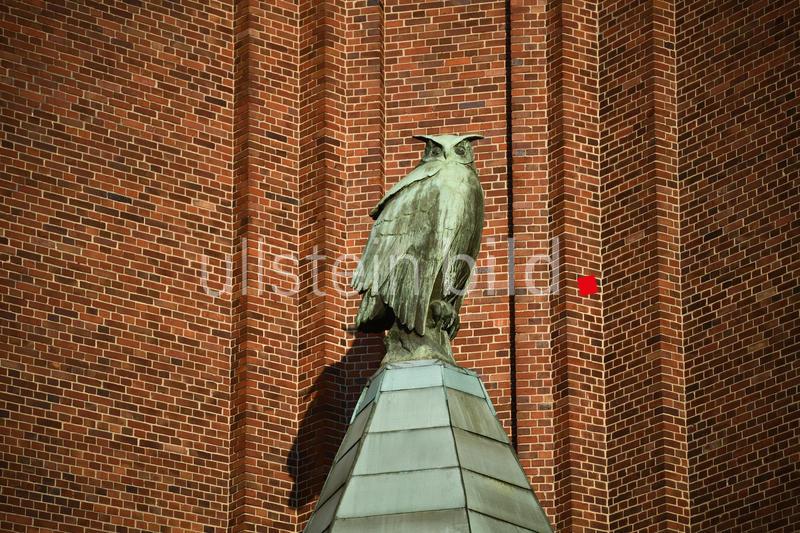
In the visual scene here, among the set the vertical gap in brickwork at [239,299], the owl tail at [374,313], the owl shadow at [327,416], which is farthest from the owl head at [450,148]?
the vertical gap in brickwork at [239,299]

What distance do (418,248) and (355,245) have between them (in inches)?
169

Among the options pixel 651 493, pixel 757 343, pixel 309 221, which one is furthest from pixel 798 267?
pixel 309 221

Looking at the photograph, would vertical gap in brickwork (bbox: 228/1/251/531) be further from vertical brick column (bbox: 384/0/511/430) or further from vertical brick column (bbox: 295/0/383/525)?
vertical brick column (bbox: 384/0/511/430)

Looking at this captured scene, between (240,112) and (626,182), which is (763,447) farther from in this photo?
(240,112)

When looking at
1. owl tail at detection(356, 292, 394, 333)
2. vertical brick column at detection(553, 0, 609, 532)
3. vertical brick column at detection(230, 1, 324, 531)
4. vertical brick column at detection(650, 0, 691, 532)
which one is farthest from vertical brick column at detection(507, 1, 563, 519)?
owl tail at detection(356, 292, 394, 333)

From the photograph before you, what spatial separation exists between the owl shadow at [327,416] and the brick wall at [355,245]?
3 cm

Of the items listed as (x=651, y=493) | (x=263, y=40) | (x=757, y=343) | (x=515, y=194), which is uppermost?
(x=263, y=40)

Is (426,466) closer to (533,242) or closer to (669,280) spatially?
(669,280)

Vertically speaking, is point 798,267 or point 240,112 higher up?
point 240,112

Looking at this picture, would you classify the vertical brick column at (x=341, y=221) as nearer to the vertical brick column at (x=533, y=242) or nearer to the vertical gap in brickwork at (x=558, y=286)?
the vertical brick column at (x=533, y=242)

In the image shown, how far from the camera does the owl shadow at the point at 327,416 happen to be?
950 inches

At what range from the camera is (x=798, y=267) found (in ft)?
78.1

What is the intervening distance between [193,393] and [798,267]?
6.36m

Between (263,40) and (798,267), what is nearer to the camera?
(798,267)
